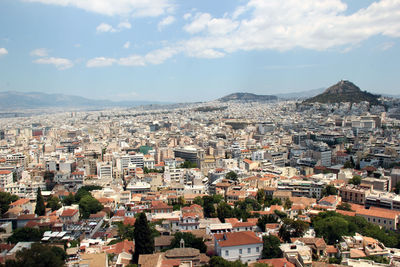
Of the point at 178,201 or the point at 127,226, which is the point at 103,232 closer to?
the point at 127,226

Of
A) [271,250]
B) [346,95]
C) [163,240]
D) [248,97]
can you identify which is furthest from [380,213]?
[248,97]

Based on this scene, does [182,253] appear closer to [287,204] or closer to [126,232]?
[126,232]

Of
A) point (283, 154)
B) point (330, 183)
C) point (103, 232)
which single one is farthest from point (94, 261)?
point (283, 154)

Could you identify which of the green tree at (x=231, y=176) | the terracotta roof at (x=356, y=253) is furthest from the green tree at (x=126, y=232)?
the green tree at (x=231, y=176)

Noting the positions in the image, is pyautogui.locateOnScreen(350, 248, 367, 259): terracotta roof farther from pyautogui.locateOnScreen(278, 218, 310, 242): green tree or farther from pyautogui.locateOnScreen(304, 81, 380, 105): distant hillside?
pyautogui.locateOnScreen(304, 81, 380, 105): distant hillside

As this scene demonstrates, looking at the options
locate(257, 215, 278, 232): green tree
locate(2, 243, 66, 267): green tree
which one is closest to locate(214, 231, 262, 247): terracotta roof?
locate(257, 215, 278, 232): green tree
